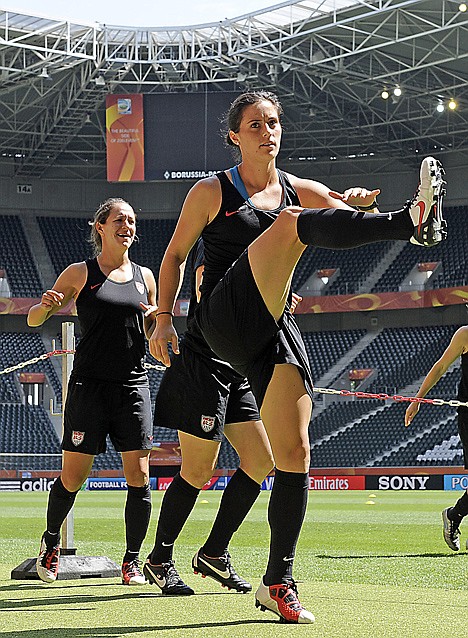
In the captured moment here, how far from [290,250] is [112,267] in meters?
2.22

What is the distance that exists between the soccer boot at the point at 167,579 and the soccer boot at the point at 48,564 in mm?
753

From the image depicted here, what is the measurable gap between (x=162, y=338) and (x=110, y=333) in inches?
53.1

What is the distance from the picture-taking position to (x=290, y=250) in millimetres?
3605

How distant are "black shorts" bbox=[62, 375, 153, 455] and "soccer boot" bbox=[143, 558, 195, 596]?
2.42 ft

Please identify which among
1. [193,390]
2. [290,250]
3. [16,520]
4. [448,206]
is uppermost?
[448,206]

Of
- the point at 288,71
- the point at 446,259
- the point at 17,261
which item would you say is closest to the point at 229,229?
the point at 288,71

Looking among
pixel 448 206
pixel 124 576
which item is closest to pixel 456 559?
pixel 124 576

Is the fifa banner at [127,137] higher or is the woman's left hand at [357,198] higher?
the fifa banner at [127,137]

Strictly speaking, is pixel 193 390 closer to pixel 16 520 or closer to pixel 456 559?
pixel 456 559

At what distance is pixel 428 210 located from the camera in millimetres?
3256

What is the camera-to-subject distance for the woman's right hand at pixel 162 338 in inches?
162

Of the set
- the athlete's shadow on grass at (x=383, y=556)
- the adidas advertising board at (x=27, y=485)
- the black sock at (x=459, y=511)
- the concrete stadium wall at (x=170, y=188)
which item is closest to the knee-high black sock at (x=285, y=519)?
the athlete's shadow on grass at (x=383, y=556)

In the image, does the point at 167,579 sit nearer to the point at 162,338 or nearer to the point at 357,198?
the point at 162,338

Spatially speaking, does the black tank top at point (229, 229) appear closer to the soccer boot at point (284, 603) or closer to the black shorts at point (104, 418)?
the soccer boot at point (284, 603)
